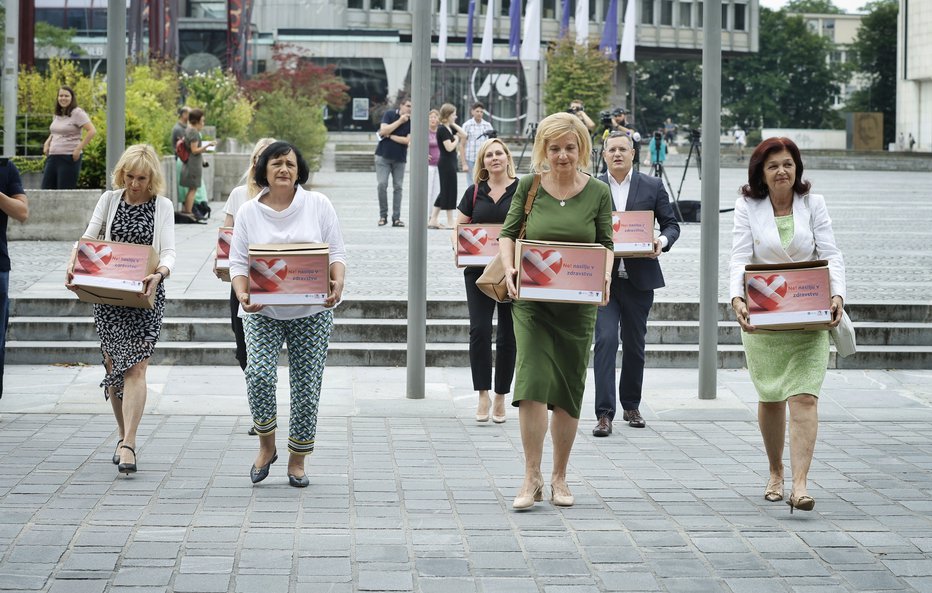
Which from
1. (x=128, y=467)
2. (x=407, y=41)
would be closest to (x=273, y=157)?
(x=128, y=467)

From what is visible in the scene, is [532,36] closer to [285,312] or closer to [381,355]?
[381,355]

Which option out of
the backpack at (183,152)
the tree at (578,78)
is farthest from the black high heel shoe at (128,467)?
the tree at (578,78)

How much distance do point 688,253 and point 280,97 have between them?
68.6 feet

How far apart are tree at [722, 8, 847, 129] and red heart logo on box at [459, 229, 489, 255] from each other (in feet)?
304

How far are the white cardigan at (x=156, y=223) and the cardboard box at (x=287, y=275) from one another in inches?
38.4

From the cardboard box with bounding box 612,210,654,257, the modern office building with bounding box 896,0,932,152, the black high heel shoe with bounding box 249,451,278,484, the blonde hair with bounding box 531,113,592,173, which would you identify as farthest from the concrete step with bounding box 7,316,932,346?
the modern office building with bounding box 896,0,932,152

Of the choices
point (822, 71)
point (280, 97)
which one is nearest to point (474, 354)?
point (280, 97)

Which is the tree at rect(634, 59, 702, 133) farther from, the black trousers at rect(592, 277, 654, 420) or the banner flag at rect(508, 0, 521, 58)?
the black trousers at rect(592, 277, 654, 420)

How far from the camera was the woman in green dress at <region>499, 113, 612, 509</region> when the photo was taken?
22.2 ft

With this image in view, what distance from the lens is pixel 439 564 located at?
5785 millimetres

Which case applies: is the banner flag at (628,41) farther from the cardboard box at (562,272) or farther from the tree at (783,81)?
the tree at (783,81)

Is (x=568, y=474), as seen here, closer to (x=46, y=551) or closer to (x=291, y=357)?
(x=291, y=357)

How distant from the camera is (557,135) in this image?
6730mm

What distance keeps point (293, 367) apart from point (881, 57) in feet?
313
